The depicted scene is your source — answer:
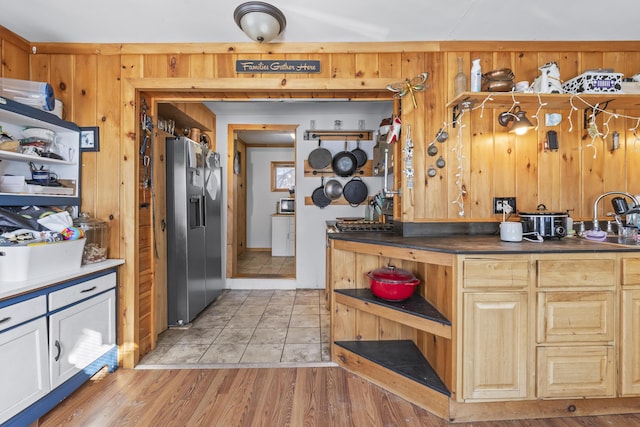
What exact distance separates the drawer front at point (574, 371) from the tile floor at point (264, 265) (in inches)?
118

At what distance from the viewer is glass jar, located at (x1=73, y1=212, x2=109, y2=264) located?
1995 mm

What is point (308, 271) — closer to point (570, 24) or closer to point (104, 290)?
point (104, 290)

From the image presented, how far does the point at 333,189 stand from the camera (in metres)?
3.93

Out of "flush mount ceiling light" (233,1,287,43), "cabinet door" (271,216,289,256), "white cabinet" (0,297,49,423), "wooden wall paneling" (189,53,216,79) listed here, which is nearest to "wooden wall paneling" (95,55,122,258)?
"wooden wall paneling" (189,53,216,79)

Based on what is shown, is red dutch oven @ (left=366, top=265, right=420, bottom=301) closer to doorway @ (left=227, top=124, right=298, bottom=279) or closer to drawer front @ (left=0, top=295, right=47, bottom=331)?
drawer front @ (left=0, top=295, right=47, bottom=331)

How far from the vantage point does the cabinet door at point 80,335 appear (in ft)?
5.49

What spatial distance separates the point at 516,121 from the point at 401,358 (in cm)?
177

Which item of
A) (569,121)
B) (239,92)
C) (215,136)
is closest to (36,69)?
(239,92)

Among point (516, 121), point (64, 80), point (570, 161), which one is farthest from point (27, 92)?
point (570, 161)

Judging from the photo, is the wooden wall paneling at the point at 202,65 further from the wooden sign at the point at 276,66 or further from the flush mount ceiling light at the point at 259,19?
the flush mount ceiling light at the point at 259,19

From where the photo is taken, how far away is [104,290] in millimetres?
2014

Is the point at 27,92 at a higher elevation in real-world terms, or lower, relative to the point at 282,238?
higher

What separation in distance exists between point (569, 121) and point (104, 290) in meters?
3.50

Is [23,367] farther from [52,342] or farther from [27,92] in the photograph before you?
[27,92]
